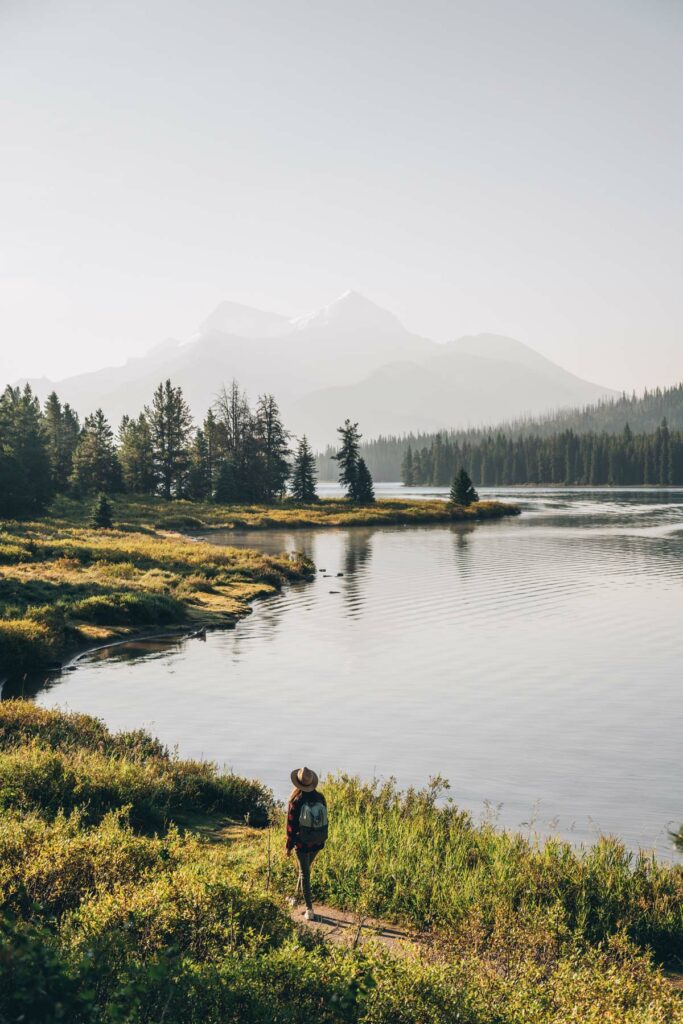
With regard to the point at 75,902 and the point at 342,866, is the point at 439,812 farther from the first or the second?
the point at 75,902

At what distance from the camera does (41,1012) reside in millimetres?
5742

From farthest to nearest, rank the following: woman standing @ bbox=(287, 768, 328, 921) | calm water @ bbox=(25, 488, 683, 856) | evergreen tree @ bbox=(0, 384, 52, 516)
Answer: evergreen tree @ bbox=(0, 384, 52, 516) < calm water @ bbox=(25, 488, 683, 856) < woman standing @ bbox=(287, 768, 328, 921)

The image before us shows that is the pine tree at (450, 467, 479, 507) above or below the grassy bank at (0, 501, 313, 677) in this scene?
above

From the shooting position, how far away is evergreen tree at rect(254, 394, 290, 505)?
120 m

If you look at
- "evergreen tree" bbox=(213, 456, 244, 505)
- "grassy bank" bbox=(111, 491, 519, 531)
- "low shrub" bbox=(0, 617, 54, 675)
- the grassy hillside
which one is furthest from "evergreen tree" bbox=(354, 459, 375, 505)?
"low shrub" bbox=(0, 617, 54, 675)

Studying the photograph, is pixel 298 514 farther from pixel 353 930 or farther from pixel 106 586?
pixel 353 930

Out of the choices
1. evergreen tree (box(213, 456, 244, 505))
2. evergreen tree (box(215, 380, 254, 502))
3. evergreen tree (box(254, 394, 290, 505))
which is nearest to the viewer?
evergreen tree (box(213, 456, 244, 505))

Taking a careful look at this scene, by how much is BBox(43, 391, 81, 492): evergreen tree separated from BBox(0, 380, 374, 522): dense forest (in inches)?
6.1

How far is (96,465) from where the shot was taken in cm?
10312

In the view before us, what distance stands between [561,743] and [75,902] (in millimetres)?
13482

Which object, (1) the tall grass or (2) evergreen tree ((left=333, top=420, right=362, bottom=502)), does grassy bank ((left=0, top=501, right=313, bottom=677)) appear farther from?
(2) evergreen tree ((left=333, top=420, right=362, bottom=502))

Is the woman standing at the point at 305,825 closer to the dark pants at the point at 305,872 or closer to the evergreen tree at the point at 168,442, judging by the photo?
the dark pants at the point at 305,872

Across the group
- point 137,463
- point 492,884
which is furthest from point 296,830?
point 137,463

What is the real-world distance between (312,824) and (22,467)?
223ft
